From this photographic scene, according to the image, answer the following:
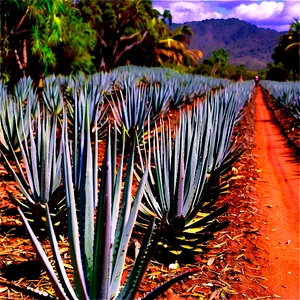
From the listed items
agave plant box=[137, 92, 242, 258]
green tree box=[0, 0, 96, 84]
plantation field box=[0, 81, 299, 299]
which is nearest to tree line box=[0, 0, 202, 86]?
green tree box=[0, 0, 96, 84]

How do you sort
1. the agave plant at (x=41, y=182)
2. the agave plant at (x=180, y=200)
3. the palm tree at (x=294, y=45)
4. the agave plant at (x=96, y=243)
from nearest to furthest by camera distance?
the agave plant at (x=96, y=243), the agave plant at (x=180, y=200), the agave plant at (x=41, y=182), the palm tree at (x=294, y=45)

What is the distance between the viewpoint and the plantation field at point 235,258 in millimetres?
2527

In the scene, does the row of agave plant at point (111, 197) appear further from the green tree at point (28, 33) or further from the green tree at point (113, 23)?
the green tree at point (113, 23)

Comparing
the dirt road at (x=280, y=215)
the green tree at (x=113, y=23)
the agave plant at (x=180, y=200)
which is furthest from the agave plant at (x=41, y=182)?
the green tree at (x=113, y=23)

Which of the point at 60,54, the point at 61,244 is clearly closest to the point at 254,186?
the point at 61,244

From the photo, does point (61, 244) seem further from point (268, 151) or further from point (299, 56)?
point (299, 56)

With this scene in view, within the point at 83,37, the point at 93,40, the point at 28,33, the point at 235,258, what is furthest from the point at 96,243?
the point at 93,40

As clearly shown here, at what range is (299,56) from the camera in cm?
5238

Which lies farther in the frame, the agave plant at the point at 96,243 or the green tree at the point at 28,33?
the green tree at the point at 28,33

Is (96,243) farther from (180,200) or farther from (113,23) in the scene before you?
(113,23)

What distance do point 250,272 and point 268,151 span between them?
17.6 ft

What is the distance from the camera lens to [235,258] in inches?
117

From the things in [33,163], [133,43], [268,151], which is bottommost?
[268,151]

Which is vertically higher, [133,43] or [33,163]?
[133,43]
